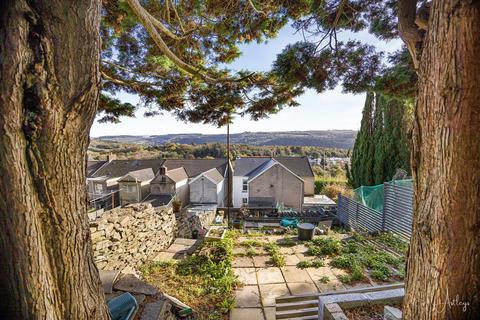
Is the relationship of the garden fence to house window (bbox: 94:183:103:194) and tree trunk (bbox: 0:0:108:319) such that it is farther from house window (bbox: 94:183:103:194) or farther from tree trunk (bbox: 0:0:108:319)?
house window (bbox: 94:183:103:194)

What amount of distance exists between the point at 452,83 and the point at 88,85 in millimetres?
2387

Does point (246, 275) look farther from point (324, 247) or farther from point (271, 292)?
point (324, 247)

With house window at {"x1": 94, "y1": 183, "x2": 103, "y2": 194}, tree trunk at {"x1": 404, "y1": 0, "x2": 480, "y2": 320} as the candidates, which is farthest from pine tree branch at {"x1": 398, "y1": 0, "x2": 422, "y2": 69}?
house window at {"x1": 94, "y1": 183, "x2": 103, "y2": 194}

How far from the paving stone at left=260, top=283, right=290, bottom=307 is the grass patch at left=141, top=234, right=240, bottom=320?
581mm

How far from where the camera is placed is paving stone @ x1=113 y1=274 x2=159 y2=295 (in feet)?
10.8

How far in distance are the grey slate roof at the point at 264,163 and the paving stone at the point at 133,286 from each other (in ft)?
61.6

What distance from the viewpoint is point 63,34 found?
1331 millimetres

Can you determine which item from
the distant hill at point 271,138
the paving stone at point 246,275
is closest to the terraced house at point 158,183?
the paving stone at point 246,275

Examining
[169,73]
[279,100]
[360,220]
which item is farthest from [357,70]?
[360,220]

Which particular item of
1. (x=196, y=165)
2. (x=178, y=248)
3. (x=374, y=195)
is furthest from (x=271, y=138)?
(x=178, y=248)

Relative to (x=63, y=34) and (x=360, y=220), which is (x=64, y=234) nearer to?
(x=63, y=34)

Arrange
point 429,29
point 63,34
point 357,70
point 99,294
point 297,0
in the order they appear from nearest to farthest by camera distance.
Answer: point 63,34 < point 429,29 < point 99,294 < point 297,0 < point 357,70

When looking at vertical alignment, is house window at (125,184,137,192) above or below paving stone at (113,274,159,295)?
below

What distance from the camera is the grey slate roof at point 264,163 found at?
2283cm
